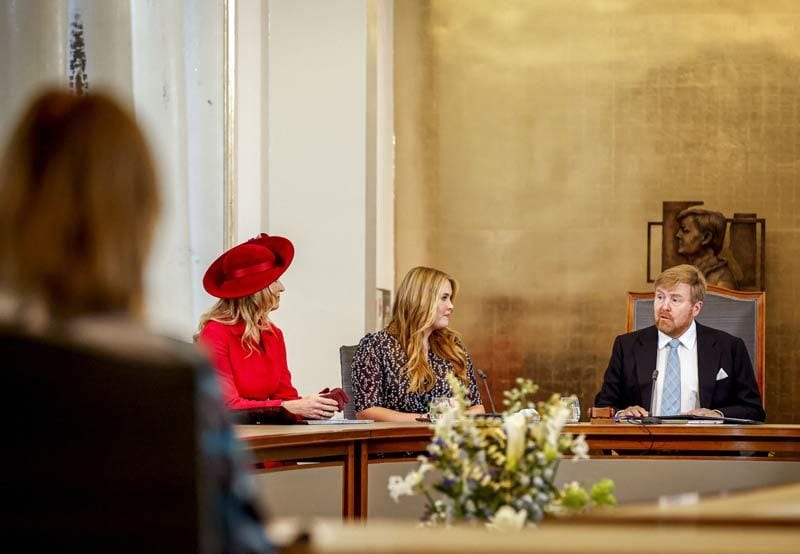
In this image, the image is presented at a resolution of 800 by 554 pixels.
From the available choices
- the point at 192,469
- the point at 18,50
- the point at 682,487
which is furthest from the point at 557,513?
the point at 18,50

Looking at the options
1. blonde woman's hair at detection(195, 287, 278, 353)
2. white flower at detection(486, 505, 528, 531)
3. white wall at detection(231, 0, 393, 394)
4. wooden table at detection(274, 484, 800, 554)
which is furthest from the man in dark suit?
wooden table at detection(274, 484, 800, 554)

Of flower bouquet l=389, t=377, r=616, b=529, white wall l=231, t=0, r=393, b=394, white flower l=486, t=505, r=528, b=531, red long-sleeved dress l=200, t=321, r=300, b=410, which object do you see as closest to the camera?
white flower l=486, t=505, r=528, b=531

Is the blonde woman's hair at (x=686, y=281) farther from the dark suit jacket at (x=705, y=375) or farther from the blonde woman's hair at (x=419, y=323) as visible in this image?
the blonde woman's hair at (x=419, y=323)

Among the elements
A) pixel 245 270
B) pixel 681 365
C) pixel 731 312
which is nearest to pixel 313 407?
pixel 245 270

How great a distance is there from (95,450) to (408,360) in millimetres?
3916

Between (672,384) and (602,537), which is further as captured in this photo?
(672,384)

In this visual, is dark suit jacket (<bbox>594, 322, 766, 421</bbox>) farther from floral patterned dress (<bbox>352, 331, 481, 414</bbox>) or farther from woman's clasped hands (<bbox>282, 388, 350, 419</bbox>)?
woman's clasped hands (<bbox>282, 388, 350, 419</bbox>)

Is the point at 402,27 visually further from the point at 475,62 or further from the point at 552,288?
the point at 552,288

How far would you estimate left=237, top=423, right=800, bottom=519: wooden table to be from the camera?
163 inches

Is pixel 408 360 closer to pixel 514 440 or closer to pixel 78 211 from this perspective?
pixel 514 440

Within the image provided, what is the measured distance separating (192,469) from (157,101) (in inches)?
186

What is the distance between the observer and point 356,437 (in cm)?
439

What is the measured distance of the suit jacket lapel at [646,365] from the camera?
18.0ft

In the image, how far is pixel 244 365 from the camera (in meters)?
4.85
